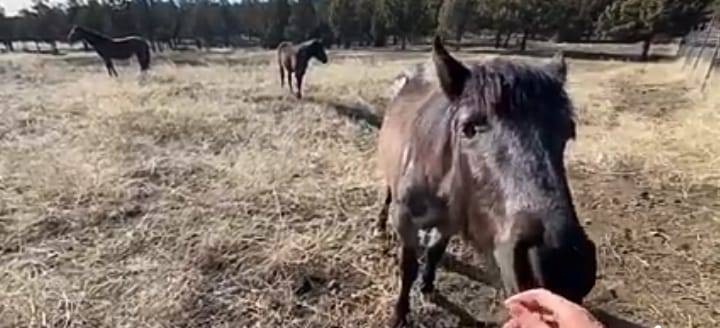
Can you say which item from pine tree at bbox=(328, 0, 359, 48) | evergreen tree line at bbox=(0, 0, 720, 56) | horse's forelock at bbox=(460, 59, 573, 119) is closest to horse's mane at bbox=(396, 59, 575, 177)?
horse's forelock at bbox=(460, 59, 573, 119)

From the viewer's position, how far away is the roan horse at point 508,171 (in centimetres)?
152

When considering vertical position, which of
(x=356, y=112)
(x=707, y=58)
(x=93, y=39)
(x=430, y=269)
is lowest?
(x=707, y=58)

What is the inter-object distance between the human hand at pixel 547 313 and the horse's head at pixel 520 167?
0.17 meters

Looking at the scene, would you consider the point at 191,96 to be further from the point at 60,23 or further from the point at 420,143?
the point at 60,23

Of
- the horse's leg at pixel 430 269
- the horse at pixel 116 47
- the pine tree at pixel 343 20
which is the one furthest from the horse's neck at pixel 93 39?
the pine tree at pixel 343 20

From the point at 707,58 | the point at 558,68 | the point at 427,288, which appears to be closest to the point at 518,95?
the point at 558,68

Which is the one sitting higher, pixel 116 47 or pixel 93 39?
pixel 93 39

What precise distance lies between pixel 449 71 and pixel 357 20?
46229 millimetres

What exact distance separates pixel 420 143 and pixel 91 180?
396cm

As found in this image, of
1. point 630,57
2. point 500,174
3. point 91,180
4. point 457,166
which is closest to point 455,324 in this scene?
point 457,166

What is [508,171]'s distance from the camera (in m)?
1.78

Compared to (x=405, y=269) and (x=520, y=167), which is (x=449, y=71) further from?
(x=405, y=269)

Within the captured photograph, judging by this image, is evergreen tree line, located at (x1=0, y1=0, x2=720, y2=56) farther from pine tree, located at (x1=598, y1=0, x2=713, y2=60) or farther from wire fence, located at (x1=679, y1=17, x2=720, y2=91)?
wire fence, located at (x1=679, y1=17, x2=720, y2=91)

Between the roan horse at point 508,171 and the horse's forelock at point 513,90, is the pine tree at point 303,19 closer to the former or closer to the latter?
the roan horse at point 508,171
